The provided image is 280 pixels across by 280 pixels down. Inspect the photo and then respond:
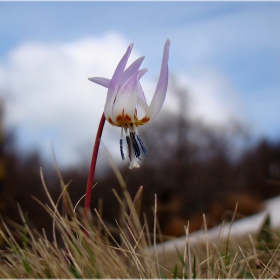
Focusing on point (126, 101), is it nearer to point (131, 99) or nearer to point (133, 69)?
point (131, 99)

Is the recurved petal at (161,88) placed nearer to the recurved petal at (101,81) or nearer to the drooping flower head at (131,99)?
the drooping flower head at (131,99)

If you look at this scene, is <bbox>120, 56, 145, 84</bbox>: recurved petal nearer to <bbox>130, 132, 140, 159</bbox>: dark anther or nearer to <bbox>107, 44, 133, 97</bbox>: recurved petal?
<bbox>107, 44, 133, 97</bbox>: recurved petal

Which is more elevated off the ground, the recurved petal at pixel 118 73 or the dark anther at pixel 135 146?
the recurved petal at pixel 118 73

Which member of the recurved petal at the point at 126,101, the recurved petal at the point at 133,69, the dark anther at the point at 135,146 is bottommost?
the dark anther at the point at 135,146

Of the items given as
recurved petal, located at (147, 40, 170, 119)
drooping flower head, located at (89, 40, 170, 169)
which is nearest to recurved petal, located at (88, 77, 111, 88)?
drooping flower head, located at (89, 40, 170, 169)

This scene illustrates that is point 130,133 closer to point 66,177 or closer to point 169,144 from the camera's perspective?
point 66,177

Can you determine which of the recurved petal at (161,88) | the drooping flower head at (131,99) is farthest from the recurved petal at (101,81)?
the recurved petal at (161,88)

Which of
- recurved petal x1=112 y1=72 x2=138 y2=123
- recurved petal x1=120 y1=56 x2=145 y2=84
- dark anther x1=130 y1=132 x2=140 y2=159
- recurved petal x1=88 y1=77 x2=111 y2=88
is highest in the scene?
recurved petal x1=120 y1=56 x2=145 y2=84
